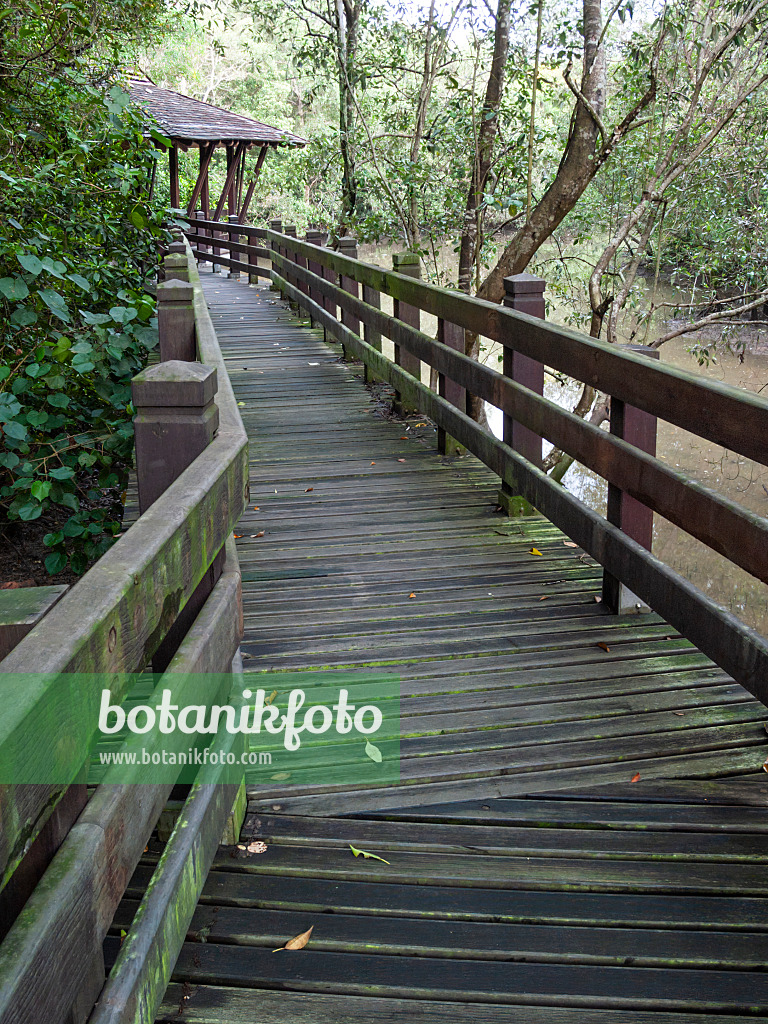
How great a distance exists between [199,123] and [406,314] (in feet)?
57.1

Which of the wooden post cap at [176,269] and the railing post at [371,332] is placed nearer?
the wooden post cap at [176,269]

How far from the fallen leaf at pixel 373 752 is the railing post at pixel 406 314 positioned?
155 inches

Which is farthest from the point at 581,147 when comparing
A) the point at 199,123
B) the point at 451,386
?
the point at 199,123

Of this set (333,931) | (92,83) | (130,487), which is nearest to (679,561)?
(92,83)

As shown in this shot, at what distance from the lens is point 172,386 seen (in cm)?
200

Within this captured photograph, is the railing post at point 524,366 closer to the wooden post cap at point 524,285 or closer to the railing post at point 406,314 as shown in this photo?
the wooden post cap at point 524,285

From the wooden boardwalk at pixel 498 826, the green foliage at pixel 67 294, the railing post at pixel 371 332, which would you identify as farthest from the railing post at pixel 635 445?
the railing post at pixel 371 332

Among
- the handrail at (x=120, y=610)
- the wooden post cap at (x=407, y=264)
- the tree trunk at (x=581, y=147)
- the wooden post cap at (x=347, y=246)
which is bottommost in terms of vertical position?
the handrail at (x=120, y=610)

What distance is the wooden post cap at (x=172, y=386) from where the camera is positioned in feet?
6.50

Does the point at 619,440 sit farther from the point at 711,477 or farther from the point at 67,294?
the point at 711,477

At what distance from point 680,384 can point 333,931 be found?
1764 mm

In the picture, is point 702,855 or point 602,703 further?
point 602,703

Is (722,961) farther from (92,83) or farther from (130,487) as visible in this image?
(92,83)

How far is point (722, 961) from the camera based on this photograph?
6.35ft
